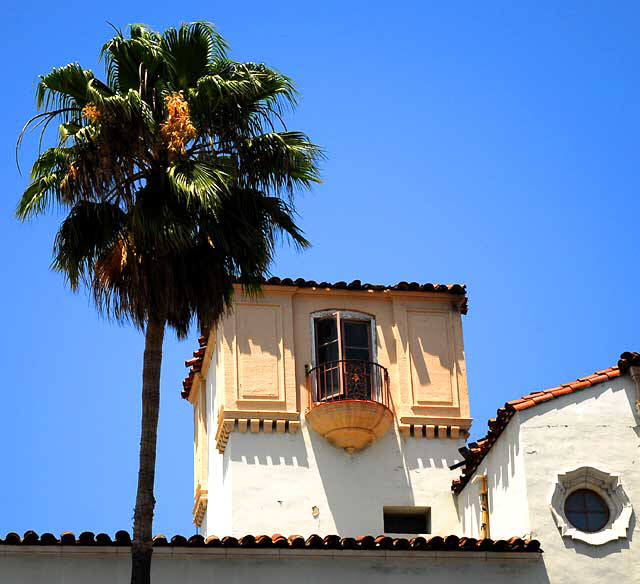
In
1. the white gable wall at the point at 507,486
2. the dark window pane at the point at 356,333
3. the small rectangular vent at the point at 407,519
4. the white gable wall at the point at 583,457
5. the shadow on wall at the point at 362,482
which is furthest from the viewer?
the dark window pane at the point at 356,333

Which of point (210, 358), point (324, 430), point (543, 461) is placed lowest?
point (543, 461)

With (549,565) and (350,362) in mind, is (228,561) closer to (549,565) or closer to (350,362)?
(549,565)

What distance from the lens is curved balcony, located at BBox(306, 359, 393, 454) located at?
30.2 metres

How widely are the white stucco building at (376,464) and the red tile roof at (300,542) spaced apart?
3 cm

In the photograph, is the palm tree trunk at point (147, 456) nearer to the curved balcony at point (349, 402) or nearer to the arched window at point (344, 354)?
the curved balcony at point (349, 402)

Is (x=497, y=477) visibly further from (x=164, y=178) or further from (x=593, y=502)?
(x=164, y=178)

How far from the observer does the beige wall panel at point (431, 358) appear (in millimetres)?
31516

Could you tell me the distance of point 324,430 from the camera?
30391mm

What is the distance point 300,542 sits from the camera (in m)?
23.9

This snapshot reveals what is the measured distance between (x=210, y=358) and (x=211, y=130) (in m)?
10.3

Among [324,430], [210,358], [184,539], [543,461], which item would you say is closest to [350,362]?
[324,430]

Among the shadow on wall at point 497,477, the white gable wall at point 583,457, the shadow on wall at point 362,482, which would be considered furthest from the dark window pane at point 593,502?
the shadow on wall at point 362,482

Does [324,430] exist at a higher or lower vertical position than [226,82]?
lower

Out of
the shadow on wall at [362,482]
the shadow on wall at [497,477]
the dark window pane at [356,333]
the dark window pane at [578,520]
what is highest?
the dark window pane at [356,333]
